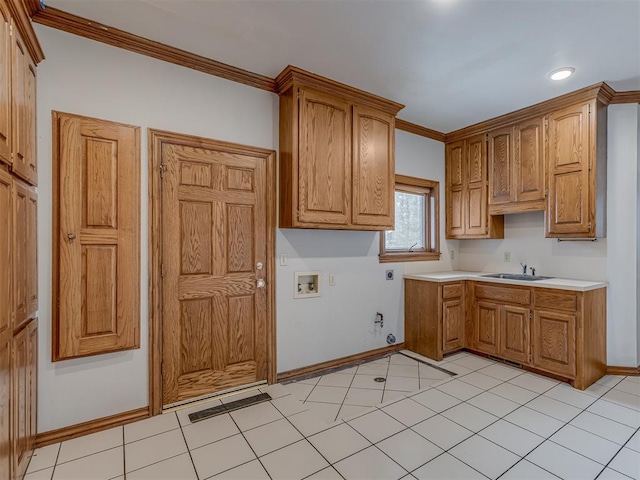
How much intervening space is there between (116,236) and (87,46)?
1275 mm

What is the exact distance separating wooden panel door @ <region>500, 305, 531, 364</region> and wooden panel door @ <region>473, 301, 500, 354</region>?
0.06 meters

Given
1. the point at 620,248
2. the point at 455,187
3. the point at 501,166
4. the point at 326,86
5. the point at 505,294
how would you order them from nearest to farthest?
the point at 326,86, the point at 620,248, the point at 505,294, the point at 501,166, the point at 455,187

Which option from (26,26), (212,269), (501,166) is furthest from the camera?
(501,166)

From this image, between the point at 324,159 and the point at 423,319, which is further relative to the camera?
the point at 423,319

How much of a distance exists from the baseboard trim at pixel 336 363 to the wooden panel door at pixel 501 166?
6.75 ft

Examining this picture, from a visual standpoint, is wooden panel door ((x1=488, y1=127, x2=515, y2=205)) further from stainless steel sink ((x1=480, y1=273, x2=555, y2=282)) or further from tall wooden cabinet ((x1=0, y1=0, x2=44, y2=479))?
tall wooden cabinet ((x1=0, y1=0, x2=44, y2=479))

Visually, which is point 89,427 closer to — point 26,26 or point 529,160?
point 26,26

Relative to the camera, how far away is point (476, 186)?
3.94 meters

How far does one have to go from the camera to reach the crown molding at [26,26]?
1571 mm

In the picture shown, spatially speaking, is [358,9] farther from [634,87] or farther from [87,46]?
[634,87]

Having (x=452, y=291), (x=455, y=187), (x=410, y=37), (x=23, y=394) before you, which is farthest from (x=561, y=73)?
(x=23, y=394)

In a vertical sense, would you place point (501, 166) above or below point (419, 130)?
below

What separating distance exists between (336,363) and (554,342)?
79.8 inches

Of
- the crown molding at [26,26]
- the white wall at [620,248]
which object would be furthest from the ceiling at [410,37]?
the white wall at [620,248]
